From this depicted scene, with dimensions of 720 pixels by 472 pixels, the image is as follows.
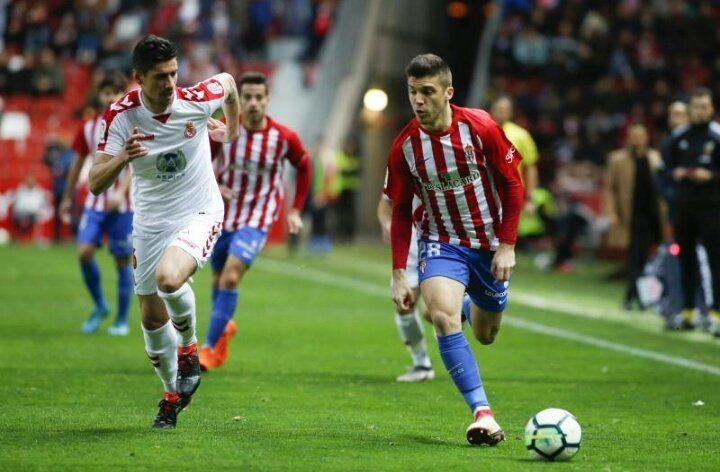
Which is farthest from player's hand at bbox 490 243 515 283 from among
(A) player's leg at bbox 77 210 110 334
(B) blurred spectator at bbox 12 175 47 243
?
(B) blurred spectator at bbox 12 175 47 243

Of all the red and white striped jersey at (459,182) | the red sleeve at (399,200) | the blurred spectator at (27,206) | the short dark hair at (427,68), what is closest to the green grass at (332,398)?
the red sleeve at (399,200)

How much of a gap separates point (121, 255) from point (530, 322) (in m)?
4.56

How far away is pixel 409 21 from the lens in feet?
114

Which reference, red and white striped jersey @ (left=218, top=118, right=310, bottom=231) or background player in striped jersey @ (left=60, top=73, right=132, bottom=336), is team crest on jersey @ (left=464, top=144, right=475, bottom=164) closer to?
red and white striped jersey @ (left=218, top=118, right=310, bottom=231)

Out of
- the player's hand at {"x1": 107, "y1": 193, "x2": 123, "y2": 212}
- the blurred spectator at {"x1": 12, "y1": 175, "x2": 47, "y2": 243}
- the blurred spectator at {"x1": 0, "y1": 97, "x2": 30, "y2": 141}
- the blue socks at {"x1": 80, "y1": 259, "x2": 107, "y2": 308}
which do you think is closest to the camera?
the player's hand at {"x1": 107, "y1": 193, "x2": 123, "y2": 212}

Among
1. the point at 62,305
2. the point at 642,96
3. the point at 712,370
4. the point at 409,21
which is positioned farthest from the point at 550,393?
the point at 409,21

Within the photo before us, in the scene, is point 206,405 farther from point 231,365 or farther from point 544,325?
point 544,325

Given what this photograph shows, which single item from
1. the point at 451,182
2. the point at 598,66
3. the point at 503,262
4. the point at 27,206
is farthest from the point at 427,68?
the point at 27,206

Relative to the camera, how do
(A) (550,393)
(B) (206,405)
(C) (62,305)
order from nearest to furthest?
1. (B) (206,405)
2. (A) (550,393)
3. (C) (62,305)

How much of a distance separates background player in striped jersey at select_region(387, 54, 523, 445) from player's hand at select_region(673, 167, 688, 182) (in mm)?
6132

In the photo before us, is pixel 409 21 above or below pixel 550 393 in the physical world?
above

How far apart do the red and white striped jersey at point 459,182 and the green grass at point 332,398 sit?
3.73 ft

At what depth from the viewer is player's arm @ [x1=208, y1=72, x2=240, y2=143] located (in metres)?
8.41

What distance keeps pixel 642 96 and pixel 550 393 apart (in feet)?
64.1
